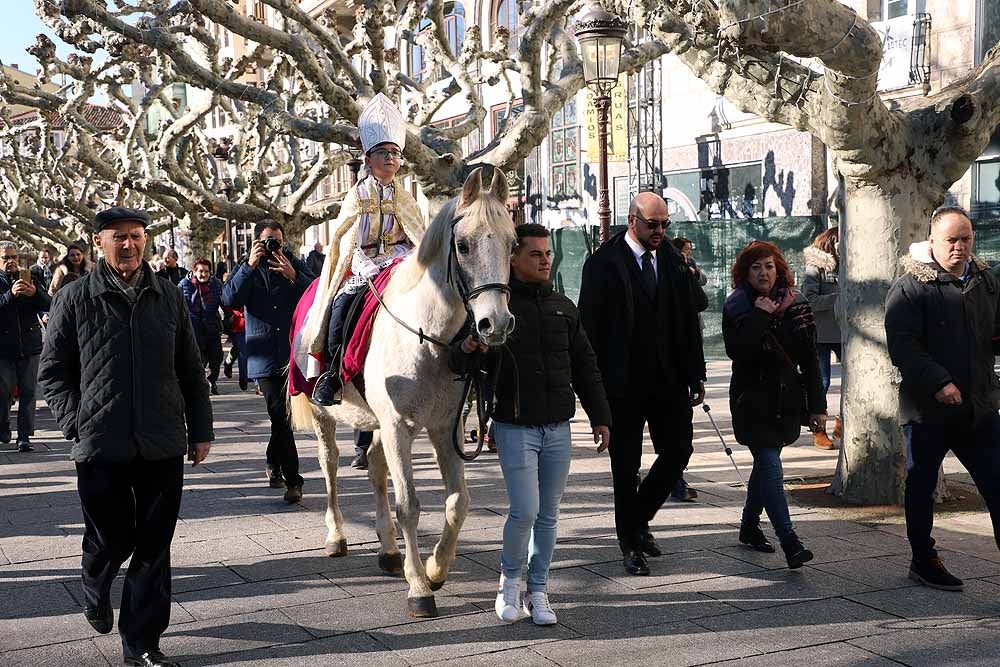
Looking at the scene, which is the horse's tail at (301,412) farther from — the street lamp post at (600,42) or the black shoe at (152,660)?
the street lamp post at (600,42)

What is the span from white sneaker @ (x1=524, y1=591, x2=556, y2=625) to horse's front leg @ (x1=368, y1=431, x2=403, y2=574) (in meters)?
1.27

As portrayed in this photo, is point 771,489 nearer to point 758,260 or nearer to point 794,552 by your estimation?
point 794,552

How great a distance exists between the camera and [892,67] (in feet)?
Answer: 66.1

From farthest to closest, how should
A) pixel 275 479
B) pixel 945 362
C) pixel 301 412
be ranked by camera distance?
pixel 275 479
pixel 301 412
pixel 945 362

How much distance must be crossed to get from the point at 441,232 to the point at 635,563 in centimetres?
218

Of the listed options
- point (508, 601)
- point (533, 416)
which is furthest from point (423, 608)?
point (533, 416)

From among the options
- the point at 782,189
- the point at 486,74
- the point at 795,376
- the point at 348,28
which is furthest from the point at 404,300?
the point at 348,28

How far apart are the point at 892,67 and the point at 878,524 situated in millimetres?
14951

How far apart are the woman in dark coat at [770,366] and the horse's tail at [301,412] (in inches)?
111

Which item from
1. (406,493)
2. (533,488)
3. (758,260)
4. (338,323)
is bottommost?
(406,493)

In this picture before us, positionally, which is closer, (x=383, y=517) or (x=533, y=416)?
(x=533, y=416)

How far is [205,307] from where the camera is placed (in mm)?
15109

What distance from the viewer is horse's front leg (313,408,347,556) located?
6.85 metres

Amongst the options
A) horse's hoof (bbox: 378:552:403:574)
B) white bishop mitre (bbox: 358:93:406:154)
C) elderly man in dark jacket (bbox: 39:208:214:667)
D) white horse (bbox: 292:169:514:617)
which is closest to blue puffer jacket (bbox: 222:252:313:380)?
white bishop mitre (bbox: 358:93:406:154)
